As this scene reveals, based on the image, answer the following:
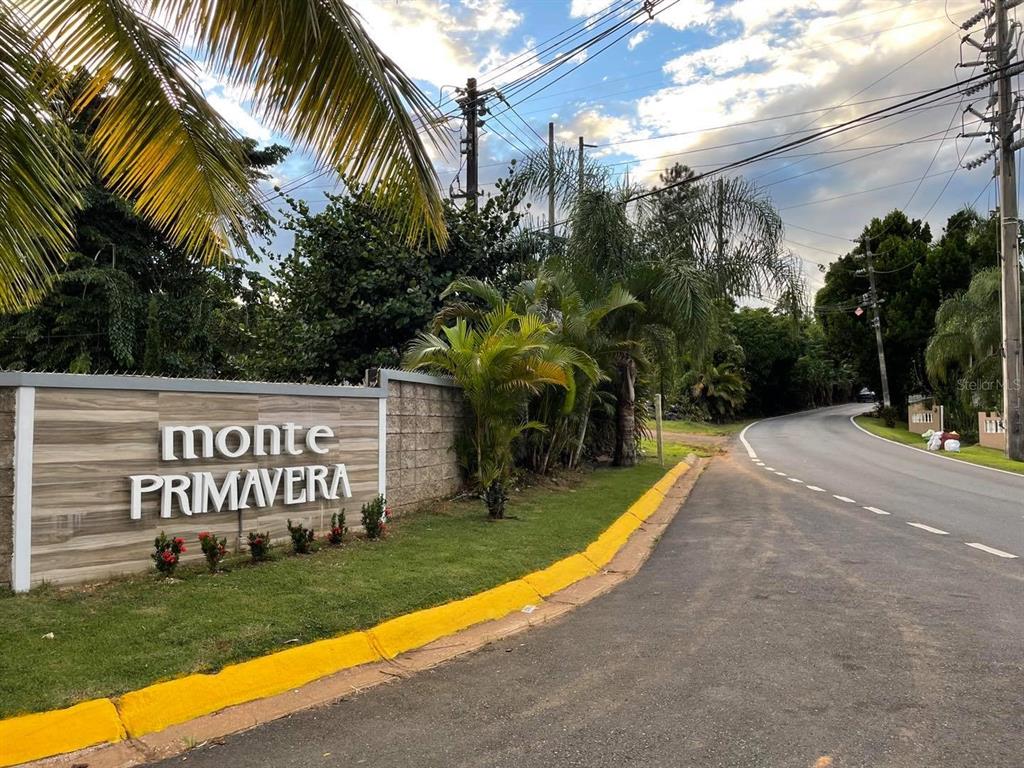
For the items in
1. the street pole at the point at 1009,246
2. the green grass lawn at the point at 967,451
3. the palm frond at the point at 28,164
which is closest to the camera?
the palm frond at the point at 28,164

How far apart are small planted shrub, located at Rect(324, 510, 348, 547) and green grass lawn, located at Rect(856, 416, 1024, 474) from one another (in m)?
18.0

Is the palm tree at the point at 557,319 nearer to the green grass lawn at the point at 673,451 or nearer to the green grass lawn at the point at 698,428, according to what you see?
the green grass lawn at the point at 673,451

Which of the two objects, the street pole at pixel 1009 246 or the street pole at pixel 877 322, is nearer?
the street pole at pixel 1009 246

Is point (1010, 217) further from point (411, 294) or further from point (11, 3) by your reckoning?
point (11, 3)

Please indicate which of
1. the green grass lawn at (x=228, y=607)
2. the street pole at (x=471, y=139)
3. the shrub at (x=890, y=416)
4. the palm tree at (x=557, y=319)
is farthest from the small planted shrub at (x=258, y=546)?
the shrub at (x=890, y=416)

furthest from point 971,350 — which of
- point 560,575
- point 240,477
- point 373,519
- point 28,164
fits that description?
point 28,164

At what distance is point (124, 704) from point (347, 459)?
192 inches

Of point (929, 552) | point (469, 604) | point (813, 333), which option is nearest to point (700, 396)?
point (813, 333)

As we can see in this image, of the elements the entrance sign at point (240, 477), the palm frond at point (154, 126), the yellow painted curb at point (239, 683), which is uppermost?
the palm frond at point (154, 126)

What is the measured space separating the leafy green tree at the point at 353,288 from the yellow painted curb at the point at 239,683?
9.40m

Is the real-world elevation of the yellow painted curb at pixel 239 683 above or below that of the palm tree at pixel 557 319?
below

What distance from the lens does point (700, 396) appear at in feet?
157

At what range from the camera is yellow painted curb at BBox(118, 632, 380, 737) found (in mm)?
3965

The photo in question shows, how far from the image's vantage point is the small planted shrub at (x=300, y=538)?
7.31 metres
